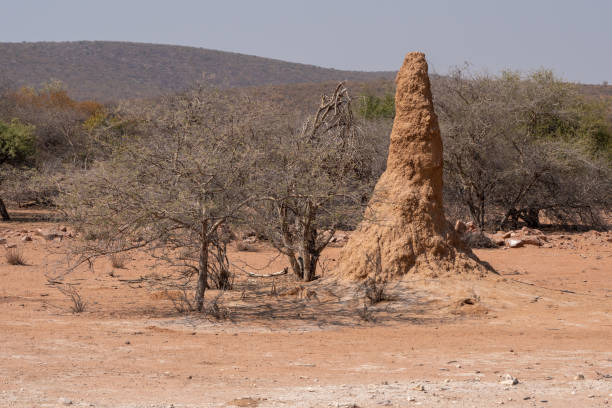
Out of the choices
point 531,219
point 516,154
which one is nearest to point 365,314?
point 516,154

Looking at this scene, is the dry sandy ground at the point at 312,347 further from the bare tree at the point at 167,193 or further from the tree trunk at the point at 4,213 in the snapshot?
the tree trunk at the point at 4,213

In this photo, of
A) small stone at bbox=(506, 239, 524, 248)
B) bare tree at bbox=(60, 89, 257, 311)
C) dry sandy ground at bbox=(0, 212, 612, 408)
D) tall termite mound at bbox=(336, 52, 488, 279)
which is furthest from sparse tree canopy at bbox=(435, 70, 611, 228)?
bare tree at bbox=(60, 89, 257, 311)

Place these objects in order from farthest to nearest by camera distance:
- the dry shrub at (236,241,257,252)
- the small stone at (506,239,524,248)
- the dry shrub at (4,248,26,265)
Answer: the small stone at (506,239,524,248) → the dry shrub at (236,241,257,252) → the dry shrub at (4,248,26,265)

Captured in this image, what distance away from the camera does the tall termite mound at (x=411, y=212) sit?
29.2 ft

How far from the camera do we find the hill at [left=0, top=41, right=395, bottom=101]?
67250mm

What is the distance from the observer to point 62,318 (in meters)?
7.70

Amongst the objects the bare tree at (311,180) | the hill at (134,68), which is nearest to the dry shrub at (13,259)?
the bare tree at (311,180)

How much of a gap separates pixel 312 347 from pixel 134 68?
239 ft

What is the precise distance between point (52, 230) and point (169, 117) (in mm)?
8912

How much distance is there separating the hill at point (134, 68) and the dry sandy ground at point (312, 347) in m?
56.3

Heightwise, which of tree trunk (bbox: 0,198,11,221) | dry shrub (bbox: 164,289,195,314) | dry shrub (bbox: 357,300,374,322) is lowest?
tree trunk (bbox: 0,198,11,221)

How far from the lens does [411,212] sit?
8.99m

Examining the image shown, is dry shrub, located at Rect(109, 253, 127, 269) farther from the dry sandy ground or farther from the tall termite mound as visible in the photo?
the tall termite mound

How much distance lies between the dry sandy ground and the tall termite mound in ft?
0.98
